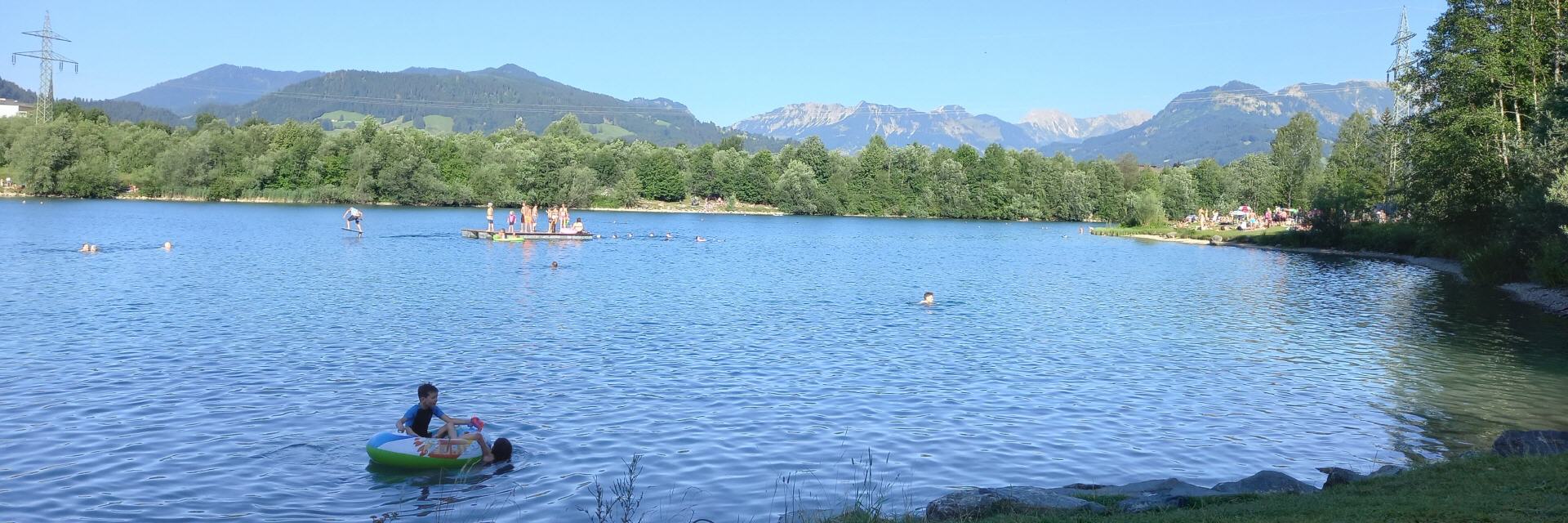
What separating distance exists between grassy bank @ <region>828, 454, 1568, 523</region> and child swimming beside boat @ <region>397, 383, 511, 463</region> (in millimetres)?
5895

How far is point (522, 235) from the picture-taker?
218 feet

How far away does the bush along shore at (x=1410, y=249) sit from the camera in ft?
119

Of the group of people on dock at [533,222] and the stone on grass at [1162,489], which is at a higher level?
the group of people on dock at [533,222]

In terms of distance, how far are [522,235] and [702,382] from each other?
48.1m

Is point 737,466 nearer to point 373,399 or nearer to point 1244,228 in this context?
point 373,399

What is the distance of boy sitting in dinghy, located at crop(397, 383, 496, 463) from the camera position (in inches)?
571

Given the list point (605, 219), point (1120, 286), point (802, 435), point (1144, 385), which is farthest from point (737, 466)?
point (605, 219)

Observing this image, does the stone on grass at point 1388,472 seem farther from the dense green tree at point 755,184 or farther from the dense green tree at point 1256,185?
the dense green tree at point 755,184

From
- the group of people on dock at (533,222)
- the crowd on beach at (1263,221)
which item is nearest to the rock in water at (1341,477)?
the group of people on dock at (533,222)

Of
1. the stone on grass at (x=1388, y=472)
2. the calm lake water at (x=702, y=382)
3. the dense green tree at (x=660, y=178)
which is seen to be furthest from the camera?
the dense green tree at (x=660, y=178)

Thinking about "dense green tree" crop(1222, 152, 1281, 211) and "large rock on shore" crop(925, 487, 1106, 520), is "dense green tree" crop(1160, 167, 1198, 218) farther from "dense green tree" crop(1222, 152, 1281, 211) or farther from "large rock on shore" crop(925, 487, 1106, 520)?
"large rock on shore" crop(925, 487, 1106, 520)

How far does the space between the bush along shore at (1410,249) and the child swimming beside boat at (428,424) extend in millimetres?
32279

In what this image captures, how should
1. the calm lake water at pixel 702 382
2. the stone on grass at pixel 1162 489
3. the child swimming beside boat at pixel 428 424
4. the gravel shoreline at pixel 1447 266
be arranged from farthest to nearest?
the gravel shoreline at pixel 1447 266 < the child swimming beside boat at pixel 428 424 < the calm lake water at pixel 702 382 < the stone on grass at pixel 1162 489

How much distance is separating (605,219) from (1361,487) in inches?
4181
